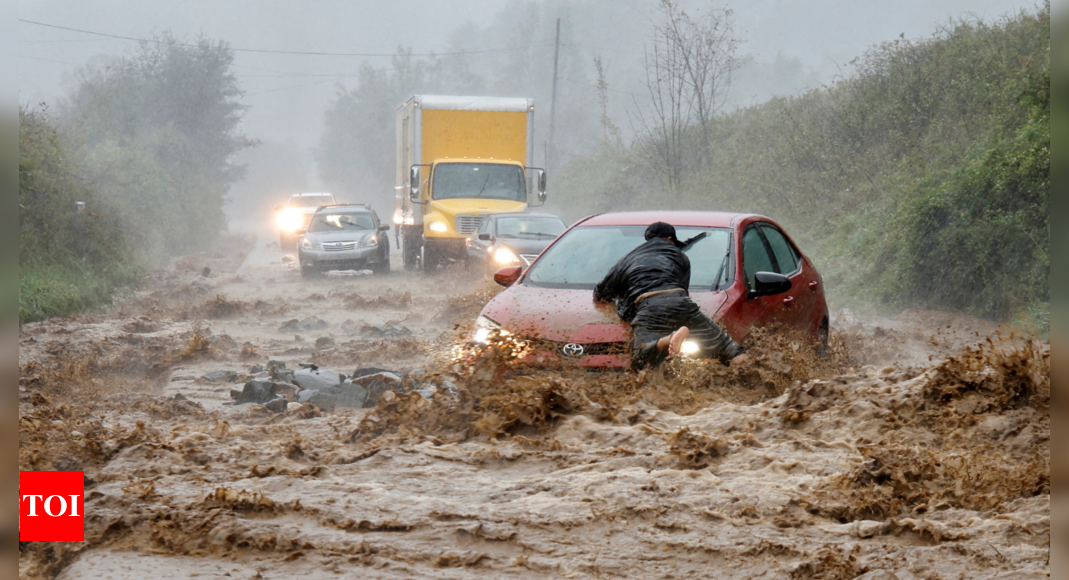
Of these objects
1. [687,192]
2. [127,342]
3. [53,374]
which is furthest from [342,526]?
[687,192]

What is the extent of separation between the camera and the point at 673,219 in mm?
7801

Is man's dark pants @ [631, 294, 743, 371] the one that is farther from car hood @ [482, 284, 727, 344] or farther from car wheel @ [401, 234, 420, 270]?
car wheel @ [401, 234, 420, 270]

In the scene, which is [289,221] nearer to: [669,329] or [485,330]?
[485,330]

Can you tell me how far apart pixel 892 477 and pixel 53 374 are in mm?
7698

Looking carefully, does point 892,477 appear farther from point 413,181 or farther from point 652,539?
point 413,181

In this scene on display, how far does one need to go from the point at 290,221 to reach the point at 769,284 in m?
27.4

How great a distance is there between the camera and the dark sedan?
55.7 ft

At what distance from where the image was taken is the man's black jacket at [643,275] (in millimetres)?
6359

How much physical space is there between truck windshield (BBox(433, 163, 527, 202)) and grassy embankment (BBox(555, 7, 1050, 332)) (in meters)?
6.68

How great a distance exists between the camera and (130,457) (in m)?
5.23

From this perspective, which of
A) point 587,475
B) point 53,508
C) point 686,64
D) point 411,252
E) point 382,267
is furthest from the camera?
point 686,64

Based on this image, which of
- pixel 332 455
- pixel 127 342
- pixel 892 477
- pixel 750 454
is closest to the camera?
pixel 892 477

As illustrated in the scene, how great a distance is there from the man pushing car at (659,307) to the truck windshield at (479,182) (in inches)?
618

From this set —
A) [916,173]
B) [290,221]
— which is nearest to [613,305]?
[916,173]
